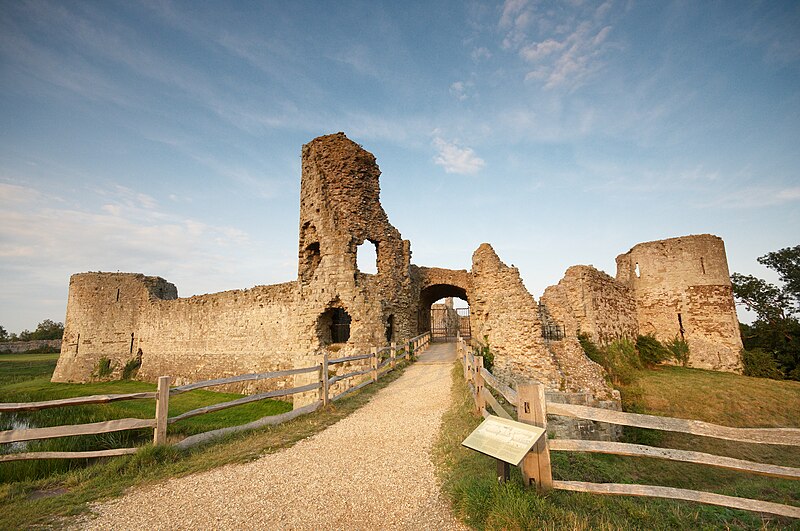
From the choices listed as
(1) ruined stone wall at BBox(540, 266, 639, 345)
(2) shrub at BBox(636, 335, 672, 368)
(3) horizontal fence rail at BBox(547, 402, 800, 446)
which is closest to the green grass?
(3) horizontal fence rail at BBox(547, 402, 800, 446)

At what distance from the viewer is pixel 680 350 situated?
1752cm

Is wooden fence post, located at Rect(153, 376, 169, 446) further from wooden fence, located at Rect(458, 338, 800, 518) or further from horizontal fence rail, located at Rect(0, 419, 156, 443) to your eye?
wooden fence, located at Rect(458, 338, 800, 518)

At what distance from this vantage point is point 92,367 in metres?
22.8

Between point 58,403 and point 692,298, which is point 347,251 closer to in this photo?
point 58,403

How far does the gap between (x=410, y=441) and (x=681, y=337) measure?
60.8 feet

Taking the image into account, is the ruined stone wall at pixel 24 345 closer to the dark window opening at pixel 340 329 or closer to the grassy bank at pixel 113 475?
the dark window opening at pixel 340 329

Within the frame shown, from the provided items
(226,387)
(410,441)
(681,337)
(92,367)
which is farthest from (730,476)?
(92,367)

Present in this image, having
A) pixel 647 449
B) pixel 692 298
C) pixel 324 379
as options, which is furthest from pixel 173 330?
pixel 692 298

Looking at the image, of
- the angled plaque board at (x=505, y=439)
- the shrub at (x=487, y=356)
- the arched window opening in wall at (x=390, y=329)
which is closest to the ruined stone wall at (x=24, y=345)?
the arched window opening in wall at (x=390, y=329)

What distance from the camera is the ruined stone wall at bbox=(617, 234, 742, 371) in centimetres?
1691

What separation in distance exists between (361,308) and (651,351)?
1547cm

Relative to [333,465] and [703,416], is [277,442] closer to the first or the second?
[333,465]

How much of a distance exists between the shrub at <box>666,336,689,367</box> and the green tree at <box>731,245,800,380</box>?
85.4 inches

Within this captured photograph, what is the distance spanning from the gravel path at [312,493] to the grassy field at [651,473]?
388mm
